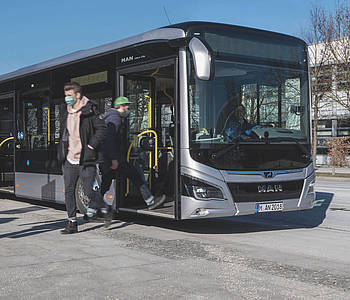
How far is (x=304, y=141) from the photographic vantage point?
9094 mm

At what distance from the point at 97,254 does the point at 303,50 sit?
499 cm

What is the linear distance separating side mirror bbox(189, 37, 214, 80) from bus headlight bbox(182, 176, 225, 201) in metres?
1.49

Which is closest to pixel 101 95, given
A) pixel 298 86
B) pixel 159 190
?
pixel 159 190

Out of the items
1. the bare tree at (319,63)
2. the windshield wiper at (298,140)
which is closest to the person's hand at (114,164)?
the windshield wiper at (298,140)

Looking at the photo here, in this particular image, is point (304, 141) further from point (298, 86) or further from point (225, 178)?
point (225, 178)

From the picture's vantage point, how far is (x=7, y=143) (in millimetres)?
13320

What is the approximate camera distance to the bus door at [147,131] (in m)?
9.51

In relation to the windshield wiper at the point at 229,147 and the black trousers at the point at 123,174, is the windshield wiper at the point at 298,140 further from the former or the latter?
the black trousers at the point at 123,174

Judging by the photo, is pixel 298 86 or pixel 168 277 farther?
pixel 298 86

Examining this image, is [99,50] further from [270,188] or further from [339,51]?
[339,51]

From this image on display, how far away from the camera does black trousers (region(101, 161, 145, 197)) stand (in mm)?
9219

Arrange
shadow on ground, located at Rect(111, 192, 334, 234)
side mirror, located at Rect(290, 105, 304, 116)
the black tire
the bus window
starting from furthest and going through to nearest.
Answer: the bus window, the black tire, shadow on ground, located at Rect(111, 192, 334, 234), side mirror, located at Rect(290, 105, 304, 116)

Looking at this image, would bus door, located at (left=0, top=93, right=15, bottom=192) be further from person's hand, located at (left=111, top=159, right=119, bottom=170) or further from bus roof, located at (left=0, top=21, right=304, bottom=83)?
person's hand, located at (left=111, top=159, right=119, bottom=170)

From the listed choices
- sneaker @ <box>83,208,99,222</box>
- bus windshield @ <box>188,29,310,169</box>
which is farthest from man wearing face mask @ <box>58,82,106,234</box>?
bus windshield @ <box>188,29,310,169</box>
